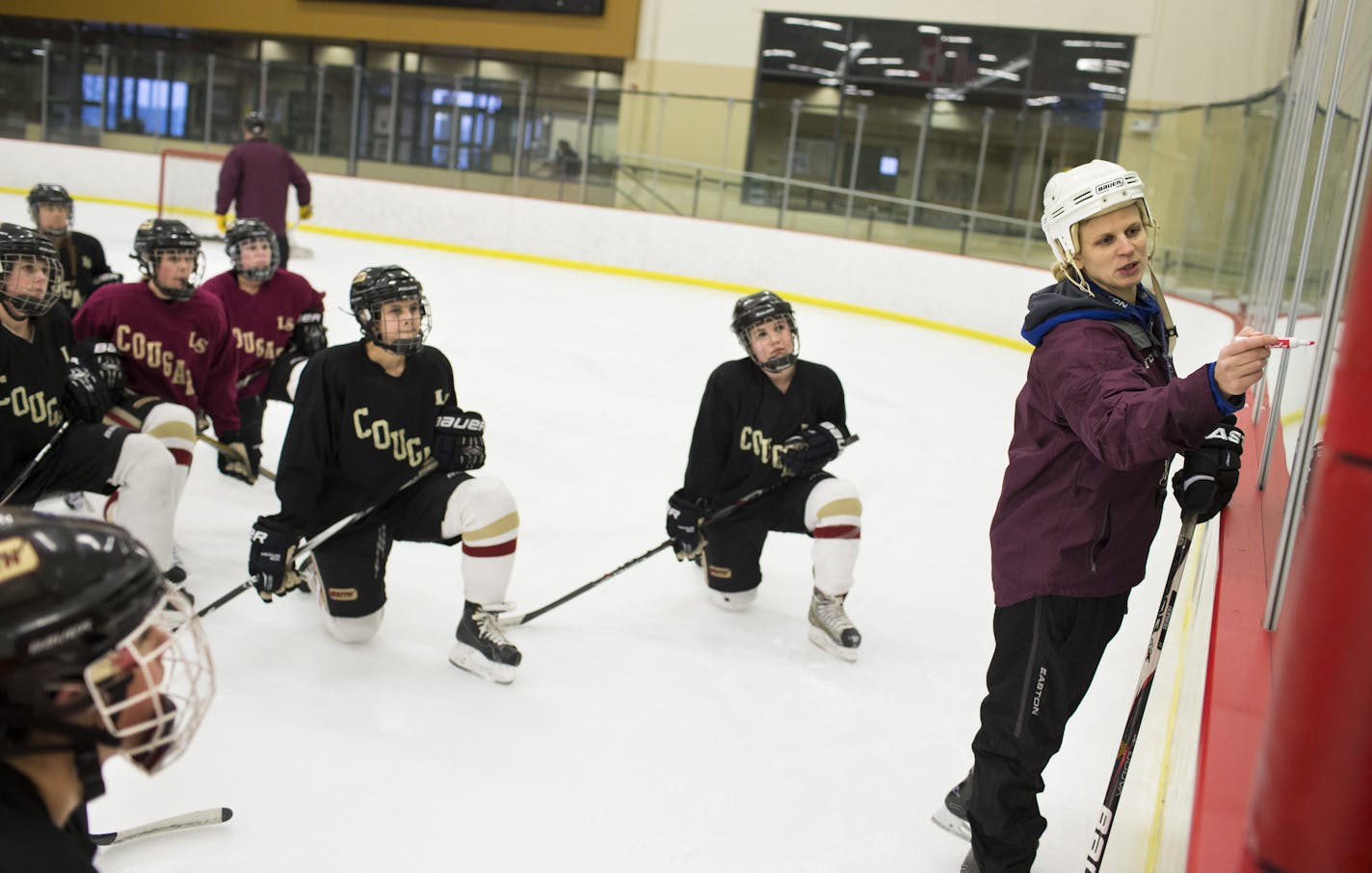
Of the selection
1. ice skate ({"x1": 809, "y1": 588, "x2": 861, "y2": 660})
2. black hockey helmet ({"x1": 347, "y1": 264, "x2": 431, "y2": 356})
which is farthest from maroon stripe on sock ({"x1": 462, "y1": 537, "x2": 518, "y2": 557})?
ice skate ({"x1": 809, "y1": 588, "x2": 861, "y2": 660})

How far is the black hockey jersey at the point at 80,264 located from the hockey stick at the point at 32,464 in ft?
5.80

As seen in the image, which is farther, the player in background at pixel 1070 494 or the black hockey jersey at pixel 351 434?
the black hockey jersey at pixel 351 434

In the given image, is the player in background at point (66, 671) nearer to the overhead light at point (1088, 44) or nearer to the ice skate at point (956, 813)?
the ice skate at point (956, 813)

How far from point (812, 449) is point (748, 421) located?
226 mm

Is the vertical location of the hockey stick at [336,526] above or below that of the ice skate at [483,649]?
above

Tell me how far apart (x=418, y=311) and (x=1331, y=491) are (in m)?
2.50

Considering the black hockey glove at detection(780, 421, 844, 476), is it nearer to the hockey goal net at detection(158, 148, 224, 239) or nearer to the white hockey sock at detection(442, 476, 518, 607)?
the white hockey sock at detection(442, 476, 518, 607)

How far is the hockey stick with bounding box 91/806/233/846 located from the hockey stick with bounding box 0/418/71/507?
98 cm

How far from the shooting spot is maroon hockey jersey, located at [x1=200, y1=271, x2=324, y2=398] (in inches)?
169

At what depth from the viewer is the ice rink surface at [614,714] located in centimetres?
221

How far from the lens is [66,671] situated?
35.3 inches

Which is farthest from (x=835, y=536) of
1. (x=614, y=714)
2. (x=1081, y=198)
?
(x=1081, y=198)

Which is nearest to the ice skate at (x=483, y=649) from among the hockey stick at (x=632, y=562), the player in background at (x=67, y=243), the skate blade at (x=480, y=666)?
the skate blade at (x=480, y=666)

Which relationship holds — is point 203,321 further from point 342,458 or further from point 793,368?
point 793,368
